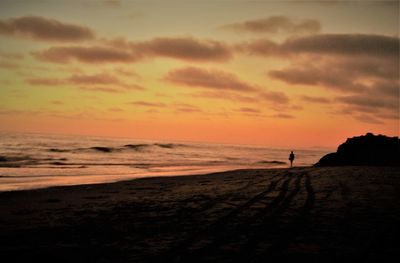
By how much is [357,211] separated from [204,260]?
664cm

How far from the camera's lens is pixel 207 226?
31.0ft

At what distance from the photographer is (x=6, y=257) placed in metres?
7.18

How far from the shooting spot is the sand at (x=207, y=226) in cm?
719

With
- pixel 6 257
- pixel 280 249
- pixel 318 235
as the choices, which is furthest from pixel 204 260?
pixel 6 257

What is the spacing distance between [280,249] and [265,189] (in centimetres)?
938

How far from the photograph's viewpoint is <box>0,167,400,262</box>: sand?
7.19 metres

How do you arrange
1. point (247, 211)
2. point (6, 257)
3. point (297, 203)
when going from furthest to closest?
point (297, 203) → point (247, 211) → point (6, 257)

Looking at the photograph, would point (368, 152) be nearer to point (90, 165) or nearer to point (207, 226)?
point (90, 165)

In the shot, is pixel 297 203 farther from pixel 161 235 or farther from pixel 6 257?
pixel 6 257

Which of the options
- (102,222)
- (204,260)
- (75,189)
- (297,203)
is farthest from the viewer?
(75,189)

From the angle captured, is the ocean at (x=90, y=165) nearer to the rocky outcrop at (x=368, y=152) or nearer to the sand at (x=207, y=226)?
the sand at (x=207, y=226)

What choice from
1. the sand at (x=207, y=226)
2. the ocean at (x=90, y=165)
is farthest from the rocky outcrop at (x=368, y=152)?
the sand at (x=207, y=226)

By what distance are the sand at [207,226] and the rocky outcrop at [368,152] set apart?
2461 centimetres

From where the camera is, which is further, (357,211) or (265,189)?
(265,189)
